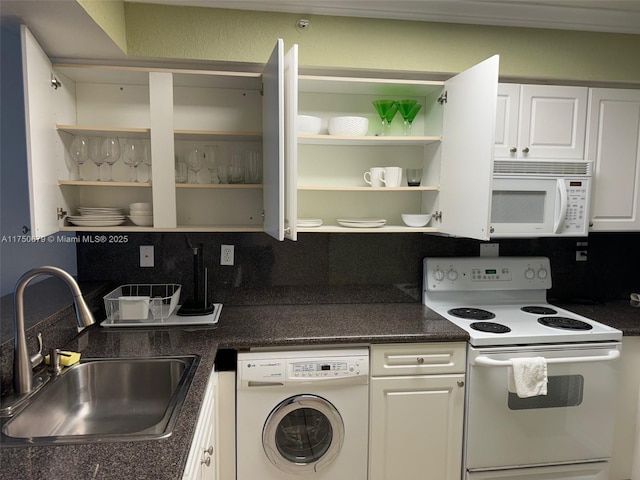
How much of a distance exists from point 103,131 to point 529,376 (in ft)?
7.43

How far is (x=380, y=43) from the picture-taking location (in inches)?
82.0

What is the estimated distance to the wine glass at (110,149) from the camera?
6.65ft

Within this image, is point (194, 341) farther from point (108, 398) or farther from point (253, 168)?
point (253, 168)

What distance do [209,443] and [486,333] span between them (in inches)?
49.4

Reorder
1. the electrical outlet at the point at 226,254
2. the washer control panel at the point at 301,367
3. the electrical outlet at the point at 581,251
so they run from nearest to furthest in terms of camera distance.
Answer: the washer control panel at the point at 301,367, the electrical outlet at the point at 226,254, the electrical outlet at the point at 581,251

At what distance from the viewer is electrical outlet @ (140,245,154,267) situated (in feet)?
7.30

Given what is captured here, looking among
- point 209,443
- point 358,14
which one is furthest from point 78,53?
point 209,443

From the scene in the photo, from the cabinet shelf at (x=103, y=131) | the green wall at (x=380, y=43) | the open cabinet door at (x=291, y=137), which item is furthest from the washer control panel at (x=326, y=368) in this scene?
the green wall at (x=380, y=43)

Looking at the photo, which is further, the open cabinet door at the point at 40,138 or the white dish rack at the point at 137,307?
the white dish rack at the point at 137,307

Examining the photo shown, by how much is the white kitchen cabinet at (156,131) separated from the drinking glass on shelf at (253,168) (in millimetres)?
80

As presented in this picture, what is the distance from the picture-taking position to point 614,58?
88.0 inches

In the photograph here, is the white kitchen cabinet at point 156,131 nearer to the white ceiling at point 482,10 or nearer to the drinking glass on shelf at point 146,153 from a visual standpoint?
the drinking glass on shelf at point 146,153

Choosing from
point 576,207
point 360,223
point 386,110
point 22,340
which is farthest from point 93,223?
point 576,207

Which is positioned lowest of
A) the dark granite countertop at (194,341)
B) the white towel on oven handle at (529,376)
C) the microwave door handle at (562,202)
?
the white towel on oven handle at (529,376)
